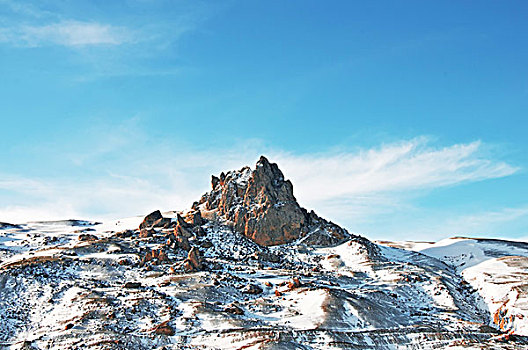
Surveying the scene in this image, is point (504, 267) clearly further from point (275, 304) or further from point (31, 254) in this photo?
point (31, 254)

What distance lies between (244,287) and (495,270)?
49.1 meters

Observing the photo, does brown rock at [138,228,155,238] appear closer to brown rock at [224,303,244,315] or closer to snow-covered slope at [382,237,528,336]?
brown rock at [224,303,244,315]

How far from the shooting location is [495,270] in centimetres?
8519

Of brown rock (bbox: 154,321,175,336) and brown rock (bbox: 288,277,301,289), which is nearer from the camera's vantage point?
brown rock (bbox: 154,321,175,336)

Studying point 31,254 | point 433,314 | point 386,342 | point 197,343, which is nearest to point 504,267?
point 433,314

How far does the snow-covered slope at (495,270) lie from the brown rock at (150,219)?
6191 cm

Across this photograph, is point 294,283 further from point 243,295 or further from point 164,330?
point 164,330

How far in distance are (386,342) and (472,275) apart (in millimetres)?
43888

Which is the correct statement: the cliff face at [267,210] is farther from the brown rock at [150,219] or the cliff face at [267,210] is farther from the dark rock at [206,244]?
the brown rock at [150,219]

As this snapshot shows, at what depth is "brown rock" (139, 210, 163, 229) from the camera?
106m

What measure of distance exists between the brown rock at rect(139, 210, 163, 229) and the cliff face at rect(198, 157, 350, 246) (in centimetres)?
1317

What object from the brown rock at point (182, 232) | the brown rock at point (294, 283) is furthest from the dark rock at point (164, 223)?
the brown rock at point (294, 283)

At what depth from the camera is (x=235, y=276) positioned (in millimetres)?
71562

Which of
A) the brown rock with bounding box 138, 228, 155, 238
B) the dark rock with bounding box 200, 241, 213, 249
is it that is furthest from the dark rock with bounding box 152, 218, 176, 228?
the dark rock with bounding box 200, 241, 213, 249
